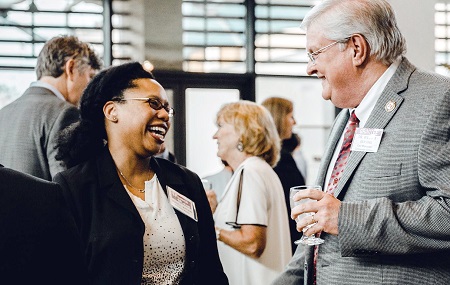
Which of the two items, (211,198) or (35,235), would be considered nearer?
(35,235)

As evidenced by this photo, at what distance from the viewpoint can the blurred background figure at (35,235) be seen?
3.55 feet

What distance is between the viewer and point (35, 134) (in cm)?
311

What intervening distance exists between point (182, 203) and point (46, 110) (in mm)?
979

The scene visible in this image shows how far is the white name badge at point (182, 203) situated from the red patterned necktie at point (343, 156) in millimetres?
498

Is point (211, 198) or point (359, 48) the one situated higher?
point (359, 48)

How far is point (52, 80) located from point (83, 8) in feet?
15.4

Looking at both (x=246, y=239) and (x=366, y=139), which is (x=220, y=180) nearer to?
(x=246, y=239)

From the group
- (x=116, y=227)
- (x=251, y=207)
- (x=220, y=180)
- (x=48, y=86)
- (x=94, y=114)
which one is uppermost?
(x=48, y=86)

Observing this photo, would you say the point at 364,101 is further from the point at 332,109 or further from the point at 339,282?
the point at 332,109

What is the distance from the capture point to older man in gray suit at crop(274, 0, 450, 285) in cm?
191

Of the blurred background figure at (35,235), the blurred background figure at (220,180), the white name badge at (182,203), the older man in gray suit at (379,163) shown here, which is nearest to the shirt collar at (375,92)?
the older man in gray suit at (379,163)

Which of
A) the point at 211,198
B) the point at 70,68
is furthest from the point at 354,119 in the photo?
the point at 70,68

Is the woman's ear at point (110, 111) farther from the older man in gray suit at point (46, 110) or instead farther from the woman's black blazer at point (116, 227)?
the older man in gray suit at point (46, 110)

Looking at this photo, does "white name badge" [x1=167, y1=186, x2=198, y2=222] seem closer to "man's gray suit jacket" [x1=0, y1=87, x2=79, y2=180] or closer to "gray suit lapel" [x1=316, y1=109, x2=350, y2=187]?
"gray suit lapel" [x1=316, y1=109, x2=350, y2=187]
